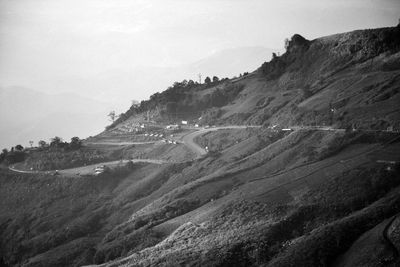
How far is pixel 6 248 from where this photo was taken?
75125 millimetres

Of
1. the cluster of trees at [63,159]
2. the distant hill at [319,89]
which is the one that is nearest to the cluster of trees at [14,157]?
the cluster of trees at [63,159]

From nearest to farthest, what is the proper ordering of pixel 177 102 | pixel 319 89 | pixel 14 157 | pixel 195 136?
pixel 319 89
pixel 195 136
pixel 14 157
pixel 177 102

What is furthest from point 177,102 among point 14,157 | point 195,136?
point 14,157

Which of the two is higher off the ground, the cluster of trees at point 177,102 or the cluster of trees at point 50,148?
the cluster of trees at point 177,102

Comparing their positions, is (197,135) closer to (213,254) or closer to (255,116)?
(255,116)

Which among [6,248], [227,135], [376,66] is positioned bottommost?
[6,248]

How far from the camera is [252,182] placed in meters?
60.5

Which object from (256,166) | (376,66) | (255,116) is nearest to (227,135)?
(255,116)

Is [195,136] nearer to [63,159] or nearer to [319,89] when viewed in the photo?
[319,89]

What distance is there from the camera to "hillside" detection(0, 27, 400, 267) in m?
41.1

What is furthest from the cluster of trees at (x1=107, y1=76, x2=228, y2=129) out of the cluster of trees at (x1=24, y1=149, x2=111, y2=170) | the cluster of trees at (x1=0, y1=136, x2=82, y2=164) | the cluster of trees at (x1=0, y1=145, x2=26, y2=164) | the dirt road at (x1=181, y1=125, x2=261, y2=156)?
the cluster of trees at (x1=0, y1=145, x2=26, y2=164)

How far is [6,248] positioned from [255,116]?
2060 inches

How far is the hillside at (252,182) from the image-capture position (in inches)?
1618

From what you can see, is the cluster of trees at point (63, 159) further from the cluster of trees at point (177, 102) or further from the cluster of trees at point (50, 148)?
the cluster of trees at point (177, 102)
